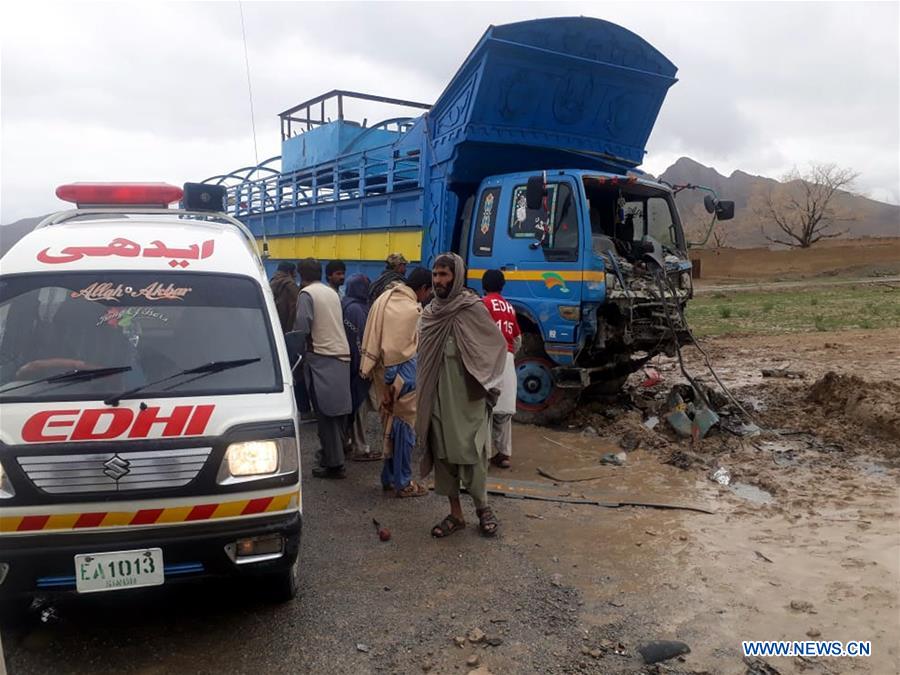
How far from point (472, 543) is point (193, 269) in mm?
2306

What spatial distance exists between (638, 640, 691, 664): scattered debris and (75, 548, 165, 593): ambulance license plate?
2.10 m

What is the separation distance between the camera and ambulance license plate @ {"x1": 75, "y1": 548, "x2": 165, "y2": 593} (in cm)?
259

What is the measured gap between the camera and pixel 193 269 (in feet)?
11.0

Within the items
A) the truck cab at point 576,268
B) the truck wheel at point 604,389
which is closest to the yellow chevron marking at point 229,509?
the truck cab at point 576,268

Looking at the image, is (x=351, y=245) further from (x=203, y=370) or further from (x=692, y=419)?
(x=203, y=370)

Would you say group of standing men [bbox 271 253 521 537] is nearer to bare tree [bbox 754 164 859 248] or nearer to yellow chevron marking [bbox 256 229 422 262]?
yellow chevron marking [bbox 256 229 422 262]

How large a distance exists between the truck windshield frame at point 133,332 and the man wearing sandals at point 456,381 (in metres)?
1.13

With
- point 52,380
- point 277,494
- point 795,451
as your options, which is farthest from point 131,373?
point 795,451

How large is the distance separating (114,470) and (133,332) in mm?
778

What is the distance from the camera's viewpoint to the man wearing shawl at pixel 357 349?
218 inches

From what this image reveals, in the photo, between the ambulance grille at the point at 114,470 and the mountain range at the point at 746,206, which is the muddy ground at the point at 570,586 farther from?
the mountain range at the point at 746,206

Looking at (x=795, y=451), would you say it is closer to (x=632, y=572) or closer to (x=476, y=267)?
(x=632, y=572)

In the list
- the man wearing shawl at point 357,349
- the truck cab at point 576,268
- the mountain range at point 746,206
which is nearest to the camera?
the man wearing shawl at point 357,349

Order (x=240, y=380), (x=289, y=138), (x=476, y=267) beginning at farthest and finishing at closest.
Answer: (x=289, y=138), (x=476, y=267), (x=240, y=380)
